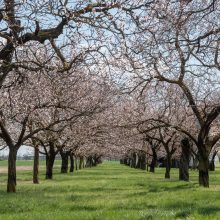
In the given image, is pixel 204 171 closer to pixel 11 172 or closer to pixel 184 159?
pixel 184 159

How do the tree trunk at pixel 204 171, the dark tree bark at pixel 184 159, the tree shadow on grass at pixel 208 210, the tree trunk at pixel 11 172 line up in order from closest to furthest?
the tree shadow on grass at pixel 208 210, the tree trunk at pixel 11 172, the tree trunk at pixel 204 171, the dark tree bark at pixel 184 159

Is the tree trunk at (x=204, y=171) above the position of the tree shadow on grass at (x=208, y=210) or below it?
above

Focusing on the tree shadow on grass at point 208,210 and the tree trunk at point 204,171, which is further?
the tree trunk at point 204,171

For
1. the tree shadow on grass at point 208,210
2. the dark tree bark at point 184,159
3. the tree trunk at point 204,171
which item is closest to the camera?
the tree shadow on grass at point 208,210

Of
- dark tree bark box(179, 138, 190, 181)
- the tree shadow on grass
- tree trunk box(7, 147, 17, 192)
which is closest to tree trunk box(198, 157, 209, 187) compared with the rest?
dark tree bark box(179, 138, 190, 181)

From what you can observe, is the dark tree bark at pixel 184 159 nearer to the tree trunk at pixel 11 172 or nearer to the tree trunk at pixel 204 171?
the tree trunk at pixel 204 171

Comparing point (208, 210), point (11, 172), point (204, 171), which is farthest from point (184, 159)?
point (208, 210)

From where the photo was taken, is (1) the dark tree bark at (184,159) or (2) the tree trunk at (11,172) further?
(1) the dark tree bark at (184,159)

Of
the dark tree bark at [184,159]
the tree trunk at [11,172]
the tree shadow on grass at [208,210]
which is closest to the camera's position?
the tree shadow on grass at [208,210]

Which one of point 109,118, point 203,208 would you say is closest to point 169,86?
point 109,118

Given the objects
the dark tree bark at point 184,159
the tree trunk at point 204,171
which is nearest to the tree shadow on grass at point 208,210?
the tree trunk at point 204,171

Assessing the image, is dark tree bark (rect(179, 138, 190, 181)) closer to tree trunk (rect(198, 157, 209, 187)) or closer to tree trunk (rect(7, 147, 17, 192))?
tree trunk (rect(198, 157, 209, 187))

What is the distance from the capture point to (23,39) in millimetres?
11555

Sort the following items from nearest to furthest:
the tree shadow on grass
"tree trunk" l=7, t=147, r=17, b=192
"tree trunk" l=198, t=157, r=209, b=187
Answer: the tree shadow on grass, "tree trunk" l=7, t=147, r=17, b=192, "tree trunk" l=198, t=157, r=209, b=187
